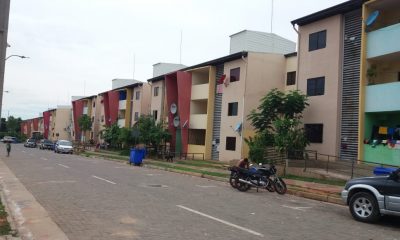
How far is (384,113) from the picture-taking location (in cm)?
2381

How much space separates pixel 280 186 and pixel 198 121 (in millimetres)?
25846

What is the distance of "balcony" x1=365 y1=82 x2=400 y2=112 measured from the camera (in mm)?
22094

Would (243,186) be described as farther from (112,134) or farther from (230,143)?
(112,134)

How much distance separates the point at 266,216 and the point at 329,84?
16738 millimetres

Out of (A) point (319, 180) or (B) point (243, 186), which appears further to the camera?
(A) point (319, 180)

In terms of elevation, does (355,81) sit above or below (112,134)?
above

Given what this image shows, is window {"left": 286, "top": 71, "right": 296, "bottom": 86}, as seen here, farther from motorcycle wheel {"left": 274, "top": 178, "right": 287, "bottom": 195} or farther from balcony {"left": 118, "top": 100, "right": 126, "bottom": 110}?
balcony {"left": 118, "top": 100, "right": 126, "bottom": 110}

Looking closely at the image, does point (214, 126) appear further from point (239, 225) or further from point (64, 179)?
point (239, 225)

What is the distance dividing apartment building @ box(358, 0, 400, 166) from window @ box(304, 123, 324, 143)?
3034mm

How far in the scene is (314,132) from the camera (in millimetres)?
27000

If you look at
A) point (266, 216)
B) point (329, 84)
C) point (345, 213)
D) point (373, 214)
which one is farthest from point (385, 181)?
point (329, 84)

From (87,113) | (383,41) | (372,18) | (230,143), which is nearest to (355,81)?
(383,41)

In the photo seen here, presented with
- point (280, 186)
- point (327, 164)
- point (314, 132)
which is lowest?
point (280, 186)

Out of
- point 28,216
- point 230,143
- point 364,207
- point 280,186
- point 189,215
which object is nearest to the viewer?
point 28,216
